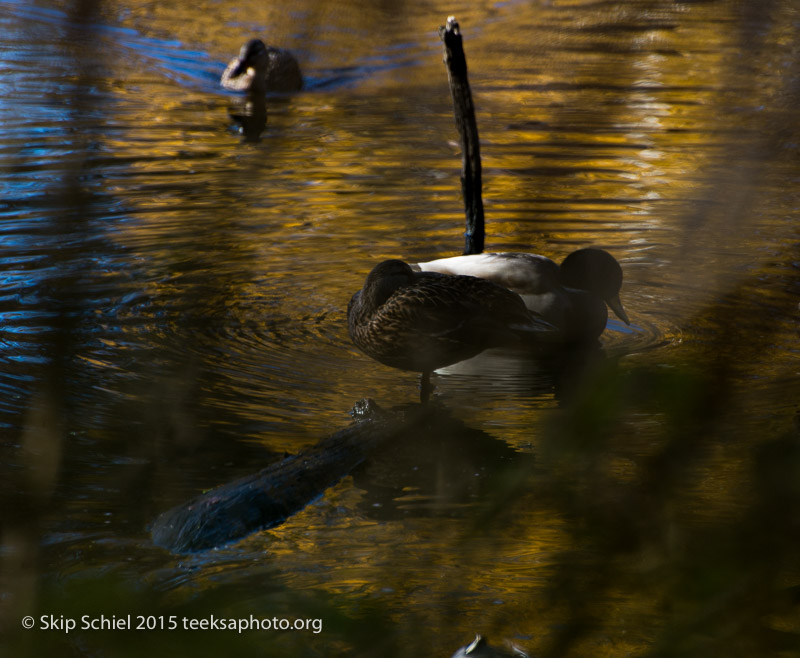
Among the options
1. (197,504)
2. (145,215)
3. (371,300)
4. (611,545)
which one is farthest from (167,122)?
(611,545)

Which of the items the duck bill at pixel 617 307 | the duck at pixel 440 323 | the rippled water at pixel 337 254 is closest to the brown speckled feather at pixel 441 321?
the duck at pixel 440 323

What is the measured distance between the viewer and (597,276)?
258 inches

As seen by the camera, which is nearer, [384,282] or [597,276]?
[384,282]

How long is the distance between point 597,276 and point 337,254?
2.16m

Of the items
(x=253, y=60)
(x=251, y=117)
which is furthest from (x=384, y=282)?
(x=253, y=60)

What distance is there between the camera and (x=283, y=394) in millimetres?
5434

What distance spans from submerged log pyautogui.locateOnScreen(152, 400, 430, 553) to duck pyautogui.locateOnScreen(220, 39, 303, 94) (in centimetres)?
1103

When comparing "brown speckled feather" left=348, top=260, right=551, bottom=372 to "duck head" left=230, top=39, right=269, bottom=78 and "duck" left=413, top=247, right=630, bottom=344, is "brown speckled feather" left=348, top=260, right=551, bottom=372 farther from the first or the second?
"duck head" left=230, top=39, right=269, bottom=78

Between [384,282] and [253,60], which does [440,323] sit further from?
[253,60]

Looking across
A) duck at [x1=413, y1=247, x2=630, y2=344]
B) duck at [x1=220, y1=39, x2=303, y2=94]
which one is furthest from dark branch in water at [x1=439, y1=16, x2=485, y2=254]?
duck at [x1=220, y1=39, x2=303, y2=94]

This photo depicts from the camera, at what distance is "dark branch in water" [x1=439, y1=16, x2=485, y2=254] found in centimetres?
248

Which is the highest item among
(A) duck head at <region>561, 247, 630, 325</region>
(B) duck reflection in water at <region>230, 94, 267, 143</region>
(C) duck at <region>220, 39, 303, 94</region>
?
(C) duck at <region>220, 39, 303, 94</region>

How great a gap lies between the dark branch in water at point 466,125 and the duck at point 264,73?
841 centimetres

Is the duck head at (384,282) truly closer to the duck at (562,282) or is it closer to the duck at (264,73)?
the duck at (562,282)
